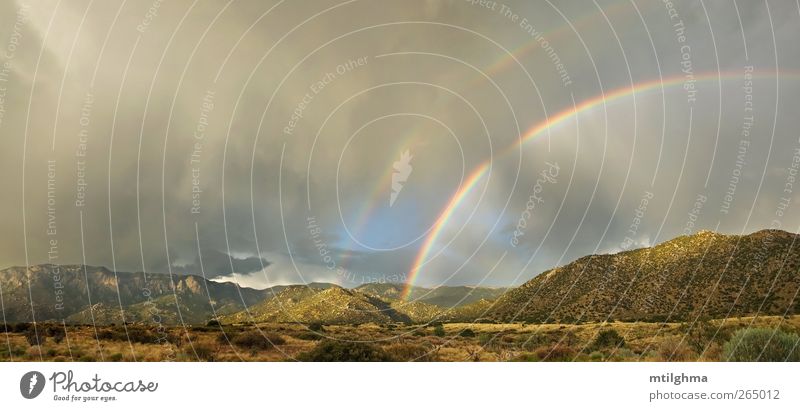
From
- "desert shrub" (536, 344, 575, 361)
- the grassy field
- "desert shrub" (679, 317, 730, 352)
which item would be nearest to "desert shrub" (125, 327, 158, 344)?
the grassy field

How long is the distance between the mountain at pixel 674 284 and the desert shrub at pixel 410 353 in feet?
114

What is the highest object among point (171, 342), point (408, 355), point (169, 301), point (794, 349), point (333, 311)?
point (794, 349)

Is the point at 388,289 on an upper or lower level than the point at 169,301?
upper

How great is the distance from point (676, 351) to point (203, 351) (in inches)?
1119

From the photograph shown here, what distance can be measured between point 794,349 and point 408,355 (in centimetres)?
2058

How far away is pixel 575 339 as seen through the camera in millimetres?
41000

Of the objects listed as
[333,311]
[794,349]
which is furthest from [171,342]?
[333,311]

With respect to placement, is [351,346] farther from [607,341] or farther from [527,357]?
[607,341]

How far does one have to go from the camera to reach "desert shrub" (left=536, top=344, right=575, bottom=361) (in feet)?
101

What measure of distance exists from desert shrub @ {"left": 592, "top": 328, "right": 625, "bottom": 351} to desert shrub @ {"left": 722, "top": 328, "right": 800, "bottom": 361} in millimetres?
10619

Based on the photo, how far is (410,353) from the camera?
35.7 meters

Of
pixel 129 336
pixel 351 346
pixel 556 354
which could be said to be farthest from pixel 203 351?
pixel 556 354

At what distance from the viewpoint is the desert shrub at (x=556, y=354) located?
101 feet
